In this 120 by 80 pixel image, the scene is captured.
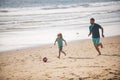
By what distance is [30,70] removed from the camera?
24.2 ft

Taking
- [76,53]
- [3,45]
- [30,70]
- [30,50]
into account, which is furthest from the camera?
[3,45]

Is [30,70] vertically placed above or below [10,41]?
below

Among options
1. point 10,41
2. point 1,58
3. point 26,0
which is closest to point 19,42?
point 10,41

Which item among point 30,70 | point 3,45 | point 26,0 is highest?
point 26,0

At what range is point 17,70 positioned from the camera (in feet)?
24.9

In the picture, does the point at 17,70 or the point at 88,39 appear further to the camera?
the point at 88,39

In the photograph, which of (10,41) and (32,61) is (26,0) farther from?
(32,61)

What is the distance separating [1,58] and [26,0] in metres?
52.0

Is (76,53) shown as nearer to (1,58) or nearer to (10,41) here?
(1,58)

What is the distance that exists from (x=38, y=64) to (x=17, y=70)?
90 cm

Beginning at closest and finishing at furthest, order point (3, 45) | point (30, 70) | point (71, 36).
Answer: point (30, 70) → point (3, 45) → point (71, 36)

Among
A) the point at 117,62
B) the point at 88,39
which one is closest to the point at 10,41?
the point at 88,39

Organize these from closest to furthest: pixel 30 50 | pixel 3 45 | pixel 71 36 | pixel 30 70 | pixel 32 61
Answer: pixel 30 70, pixel 32 61, pixel 30 50, pixel 3 45, pixel 71 36

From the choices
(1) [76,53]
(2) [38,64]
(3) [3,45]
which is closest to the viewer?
(2) [38,64]
